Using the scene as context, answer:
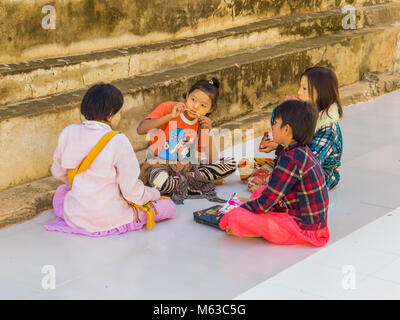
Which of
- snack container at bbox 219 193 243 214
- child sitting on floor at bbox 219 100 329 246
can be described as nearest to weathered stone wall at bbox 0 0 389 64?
snack container at bbox 219 193 243 214

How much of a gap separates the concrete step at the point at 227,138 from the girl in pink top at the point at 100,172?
38 cm

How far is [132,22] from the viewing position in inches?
218

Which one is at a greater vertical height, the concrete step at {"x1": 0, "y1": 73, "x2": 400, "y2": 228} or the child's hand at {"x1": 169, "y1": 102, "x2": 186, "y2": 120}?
the child's hand at {"x1": 169, "y1": 102, "x2": 186, "y2": 120}

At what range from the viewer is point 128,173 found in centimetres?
381

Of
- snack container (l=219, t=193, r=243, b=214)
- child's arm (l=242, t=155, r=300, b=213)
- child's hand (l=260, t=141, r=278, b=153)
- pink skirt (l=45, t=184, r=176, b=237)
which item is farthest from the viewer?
child's hand (l=260, t=141, r=278, b=153)

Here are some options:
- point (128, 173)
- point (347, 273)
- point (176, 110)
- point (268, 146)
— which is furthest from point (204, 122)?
point (347, 273)

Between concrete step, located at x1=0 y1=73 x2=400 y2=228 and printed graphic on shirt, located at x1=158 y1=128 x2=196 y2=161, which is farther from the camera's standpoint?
printed graphic on shirt, located at x1=158 y1=128 x2=196 y2=161

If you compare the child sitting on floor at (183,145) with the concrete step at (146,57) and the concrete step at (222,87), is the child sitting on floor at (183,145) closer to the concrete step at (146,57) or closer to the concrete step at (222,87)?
the concrete step at (222,87)

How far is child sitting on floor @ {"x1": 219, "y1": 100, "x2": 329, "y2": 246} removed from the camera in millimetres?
3699

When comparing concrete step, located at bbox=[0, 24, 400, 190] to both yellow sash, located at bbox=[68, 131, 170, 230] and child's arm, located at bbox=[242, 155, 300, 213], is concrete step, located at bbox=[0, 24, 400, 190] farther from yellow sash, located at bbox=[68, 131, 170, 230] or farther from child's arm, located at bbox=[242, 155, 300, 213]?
child's arm, located at bbox=[242, 155, 300, 213]

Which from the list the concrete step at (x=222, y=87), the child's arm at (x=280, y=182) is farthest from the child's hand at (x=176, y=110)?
the child's arm at (x=280, y=182)

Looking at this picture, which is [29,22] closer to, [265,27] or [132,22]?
[132,22]

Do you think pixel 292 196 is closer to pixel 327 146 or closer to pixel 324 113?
pixel 327 146
